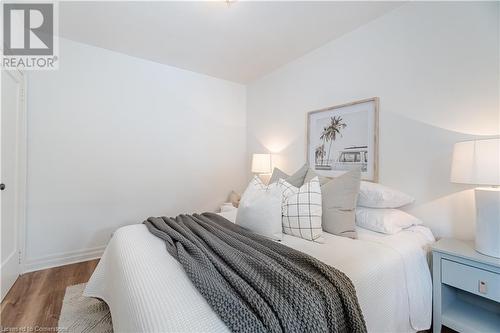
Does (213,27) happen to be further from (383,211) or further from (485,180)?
(485,180)

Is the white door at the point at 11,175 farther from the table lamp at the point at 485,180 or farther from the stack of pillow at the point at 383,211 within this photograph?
the table lamp at the point at 485,180

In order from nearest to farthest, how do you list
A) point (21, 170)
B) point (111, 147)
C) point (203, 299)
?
point (203, 299)
point (21, 170)
point (111, 147)

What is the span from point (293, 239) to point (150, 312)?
1028 mm

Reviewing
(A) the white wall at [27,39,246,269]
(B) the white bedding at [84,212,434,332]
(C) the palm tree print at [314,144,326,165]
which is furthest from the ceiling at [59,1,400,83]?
(B) the white bedding at [84,212,434,332]

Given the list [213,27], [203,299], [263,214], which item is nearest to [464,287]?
[263,214]

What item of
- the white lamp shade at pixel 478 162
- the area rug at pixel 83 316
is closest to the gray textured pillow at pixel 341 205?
the white lamp shade at pixel 478 162

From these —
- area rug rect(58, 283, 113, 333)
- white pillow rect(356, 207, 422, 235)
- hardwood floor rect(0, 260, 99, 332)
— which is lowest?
hardwood floor rect(0, 260, 99, 332)

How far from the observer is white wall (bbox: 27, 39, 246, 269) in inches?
92.2

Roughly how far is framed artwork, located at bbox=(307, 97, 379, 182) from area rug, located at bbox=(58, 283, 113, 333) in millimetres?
2260

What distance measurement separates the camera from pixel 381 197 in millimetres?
1688

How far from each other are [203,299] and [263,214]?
0.83 metres

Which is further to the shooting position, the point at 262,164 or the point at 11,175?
the point at 262,164

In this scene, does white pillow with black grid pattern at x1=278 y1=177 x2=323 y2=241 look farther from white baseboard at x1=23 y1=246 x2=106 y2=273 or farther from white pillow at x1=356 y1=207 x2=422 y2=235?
white baseboard at x1=23 y1=246 x2=106 y2=273

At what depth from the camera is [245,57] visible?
9.24ft
